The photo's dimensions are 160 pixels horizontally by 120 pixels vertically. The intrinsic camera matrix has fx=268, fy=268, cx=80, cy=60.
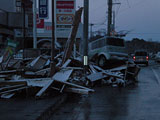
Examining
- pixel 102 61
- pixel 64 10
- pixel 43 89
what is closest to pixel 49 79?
pixel 43 89

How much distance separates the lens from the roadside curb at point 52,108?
7254mm

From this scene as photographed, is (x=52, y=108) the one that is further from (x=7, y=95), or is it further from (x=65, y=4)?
(x=65, y=4)

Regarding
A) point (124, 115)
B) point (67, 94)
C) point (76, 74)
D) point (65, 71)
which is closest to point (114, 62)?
point (76, 74)

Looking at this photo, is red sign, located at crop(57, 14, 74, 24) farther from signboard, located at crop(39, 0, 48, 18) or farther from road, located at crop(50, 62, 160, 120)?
road, located at crop(50, 62, 160, 120)

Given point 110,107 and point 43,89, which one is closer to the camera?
point 110,107

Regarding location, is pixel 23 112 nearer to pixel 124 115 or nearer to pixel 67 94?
pixel 124 115

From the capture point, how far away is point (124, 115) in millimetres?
7746

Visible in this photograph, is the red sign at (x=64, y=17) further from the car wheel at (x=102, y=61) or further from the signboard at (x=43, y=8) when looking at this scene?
the car wheel at (x=102, y=61)

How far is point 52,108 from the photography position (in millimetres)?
8445

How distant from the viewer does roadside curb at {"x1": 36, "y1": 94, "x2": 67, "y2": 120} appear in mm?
7254

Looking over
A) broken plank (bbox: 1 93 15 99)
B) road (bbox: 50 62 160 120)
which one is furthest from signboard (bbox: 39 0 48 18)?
broken plank (bbox: 1 93 15 99)

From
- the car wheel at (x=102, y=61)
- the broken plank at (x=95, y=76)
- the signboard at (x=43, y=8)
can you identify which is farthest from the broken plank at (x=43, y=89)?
the car wheel at (x=102, y=61)

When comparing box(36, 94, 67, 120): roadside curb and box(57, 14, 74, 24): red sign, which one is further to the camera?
box(57, 14, 74, 24): red sign

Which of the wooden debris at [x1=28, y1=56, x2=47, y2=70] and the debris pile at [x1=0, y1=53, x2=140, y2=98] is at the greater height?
the wooden debris at [x1=28, y1=56, x2=47, y2=70]
